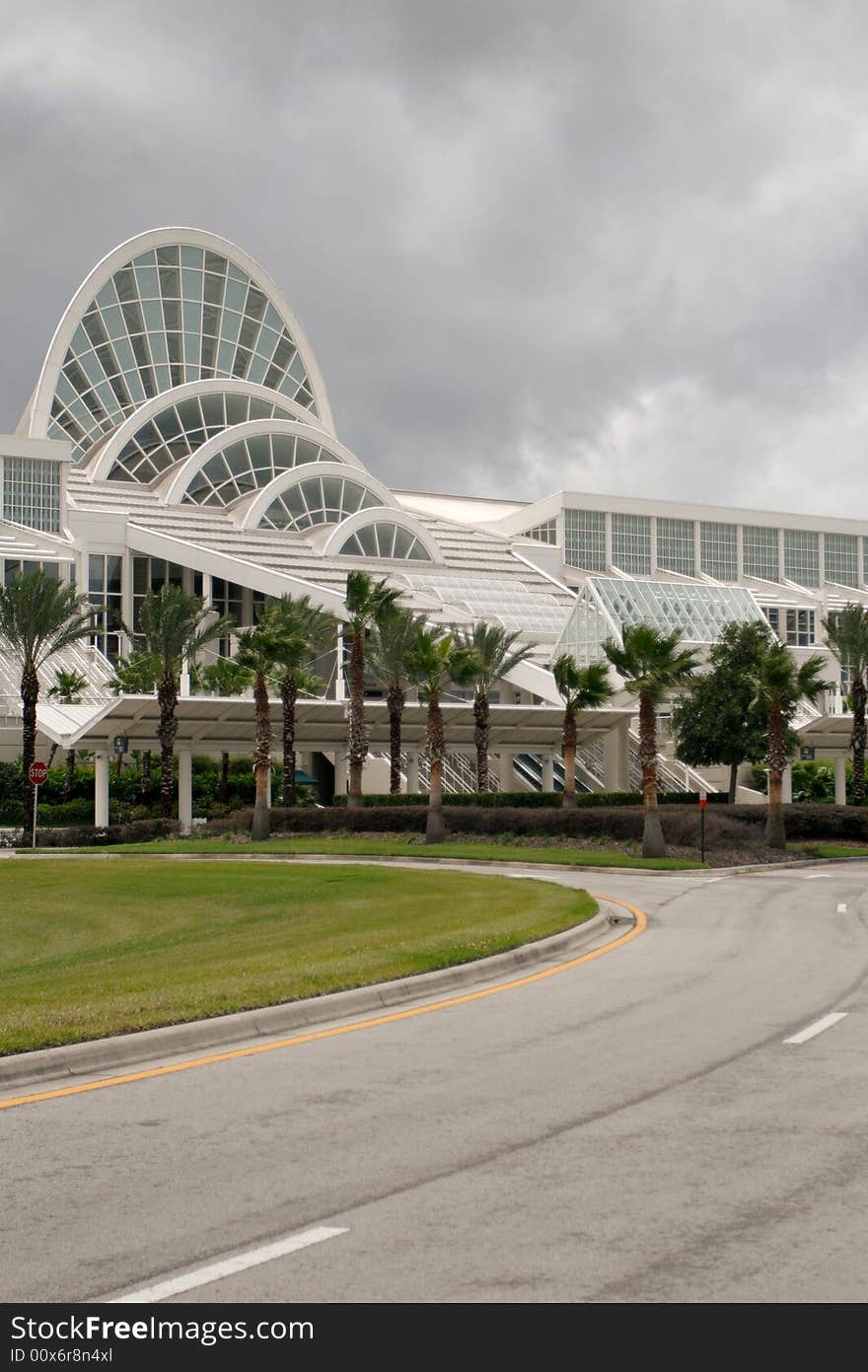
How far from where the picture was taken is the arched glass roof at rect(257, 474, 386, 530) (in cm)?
8575

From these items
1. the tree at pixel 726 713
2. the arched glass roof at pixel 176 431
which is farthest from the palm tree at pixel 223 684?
the arched glass roof at pixel 176 431

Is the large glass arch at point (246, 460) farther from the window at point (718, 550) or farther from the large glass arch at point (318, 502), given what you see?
the window at point (718, 550)

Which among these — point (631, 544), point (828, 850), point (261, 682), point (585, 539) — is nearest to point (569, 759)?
point (261, 682)

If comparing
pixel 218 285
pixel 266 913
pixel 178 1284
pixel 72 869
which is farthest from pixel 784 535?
pixel 178 1284

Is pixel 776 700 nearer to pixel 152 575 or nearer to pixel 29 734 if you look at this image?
pixel 29 734

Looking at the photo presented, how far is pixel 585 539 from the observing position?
10175 cm

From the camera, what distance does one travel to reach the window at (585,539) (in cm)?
10088

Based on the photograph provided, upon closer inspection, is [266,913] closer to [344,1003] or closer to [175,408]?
[344,1003]

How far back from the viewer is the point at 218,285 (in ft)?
339

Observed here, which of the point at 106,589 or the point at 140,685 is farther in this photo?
the point at 106,589

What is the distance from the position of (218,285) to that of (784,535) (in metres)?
45.9

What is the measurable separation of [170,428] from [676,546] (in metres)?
37.4

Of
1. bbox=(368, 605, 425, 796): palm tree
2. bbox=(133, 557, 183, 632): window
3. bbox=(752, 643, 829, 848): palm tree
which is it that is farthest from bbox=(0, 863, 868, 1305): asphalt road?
bbox=(133, 557, 183, 632): window

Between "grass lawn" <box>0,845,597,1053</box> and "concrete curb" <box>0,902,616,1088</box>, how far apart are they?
0.23 metres
